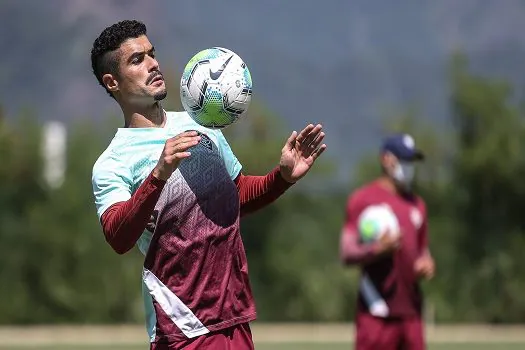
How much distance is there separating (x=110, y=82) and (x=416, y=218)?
4230 millimetres

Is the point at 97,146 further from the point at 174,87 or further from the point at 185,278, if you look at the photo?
the point at 185,278

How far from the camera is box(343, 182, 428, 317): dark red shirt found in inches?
333

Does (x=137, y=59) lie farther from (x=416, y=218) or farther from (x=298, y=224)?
(x=298, y=224)

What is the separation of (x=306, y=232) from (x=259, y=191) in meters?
13.2

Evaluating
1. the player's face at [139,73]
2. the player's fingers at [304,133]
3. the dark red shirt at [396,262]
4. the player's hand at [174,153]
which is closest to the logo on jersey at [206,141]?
the player's face at [139,73]

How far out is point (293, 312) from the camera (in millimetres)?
18125

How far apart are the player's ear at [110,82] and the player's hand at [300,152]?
73 cm

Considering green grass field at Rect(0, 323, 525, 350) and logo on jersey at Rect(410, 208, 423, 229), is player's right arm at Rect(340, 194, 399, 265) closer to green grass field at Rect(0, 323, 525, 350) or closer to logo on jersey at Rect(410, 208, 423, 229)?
logo on jersey at Rect(410, 208, 423, 229)

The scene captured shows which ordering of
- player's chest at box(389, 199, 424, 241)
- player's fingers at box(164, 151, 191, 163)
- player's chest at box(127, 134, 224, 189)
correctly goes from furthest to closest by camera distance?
player's chest at box(389, 199, 424, 241)
player's chest at box(127, 134, 224, 189)
player's fingers at box(164, 151, 191, 163)

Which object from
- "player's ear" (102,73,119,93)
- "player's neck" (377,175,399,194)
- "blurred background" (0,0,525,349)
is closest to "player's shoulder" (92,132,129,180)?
"player's ear" (102,73,119,93)

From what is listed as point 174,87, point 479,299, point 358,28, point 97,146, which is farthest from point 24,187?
point 358,28

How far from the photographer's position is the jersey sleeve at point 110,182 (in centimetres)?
464

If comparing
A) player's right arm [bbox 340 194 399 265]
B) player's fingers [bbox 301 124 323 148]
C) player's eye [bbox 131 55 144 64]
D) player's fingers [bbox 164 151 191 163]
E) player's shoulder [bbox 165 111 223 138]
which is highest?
player's eye [bbox 131 55 144 64]

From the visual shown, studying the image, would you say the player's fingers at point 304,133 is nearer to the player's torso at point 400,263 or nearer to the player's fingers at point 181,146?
the player's fingers at point 181,146
